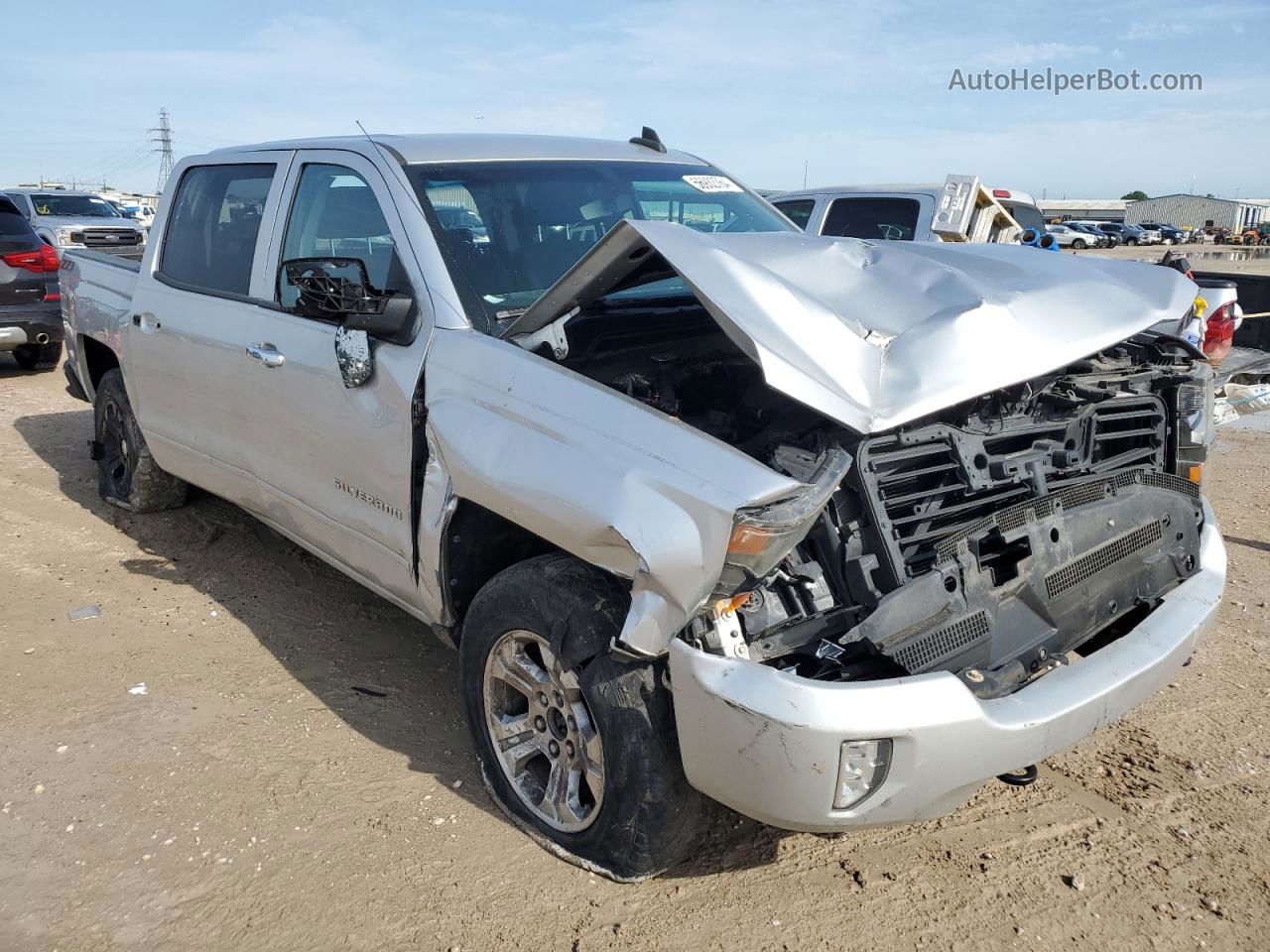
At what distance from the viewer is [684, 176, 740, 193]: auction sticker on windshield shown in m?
4.12

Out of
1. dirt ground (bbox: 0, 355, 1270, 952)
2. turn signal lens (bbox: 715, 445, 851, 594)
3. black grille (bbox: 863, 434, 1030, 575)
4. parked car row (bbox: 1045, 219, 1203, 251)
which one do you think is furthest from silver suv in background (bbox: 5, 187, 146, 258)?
parked car row (bbox: 1045, 219, 1203, 251)

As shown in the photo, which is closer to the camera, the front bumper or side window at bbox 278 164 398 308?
the front bumper

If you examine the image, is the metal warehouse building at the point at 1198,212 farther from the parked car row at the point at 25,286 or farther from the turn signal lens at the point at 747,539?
the turn signal lens at the point at 747,539

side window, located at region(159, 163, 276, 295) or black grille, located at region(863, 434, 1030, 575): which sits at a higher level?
side window, located at region(159, 163, 276, 295)

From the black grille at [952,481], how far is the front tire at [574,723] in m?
0.70

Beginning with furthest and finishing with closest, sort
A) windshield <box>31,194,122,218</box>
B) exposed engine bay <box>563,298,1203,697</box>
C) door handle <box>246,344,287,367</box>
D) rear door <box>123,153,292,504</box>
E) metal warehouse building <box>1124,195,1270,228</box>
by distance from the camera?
metal warehouse building <box>1124,195,1270,228</box> → windshield <box>31,194,122,218</box> → rear door <box>123,153,292,504</box> → door handle <box>246,344,287,367</box> → exposed engine bay <box>563,298,1203,697</box>

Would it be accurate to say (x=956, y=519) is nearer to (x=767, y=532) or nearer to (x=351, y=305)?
(x=767, y=532)

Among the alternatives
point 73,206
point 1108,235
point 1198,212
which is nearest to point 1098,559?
point 73,206

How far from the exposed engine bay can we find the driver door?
59 cm

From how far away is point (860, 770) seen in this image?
224 cm

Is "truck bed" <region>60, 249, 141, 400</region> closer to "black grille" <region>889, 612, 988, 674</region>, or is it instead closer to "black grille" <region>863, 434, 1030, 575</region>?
"black grille" <region>863, 434, 1030, 575</region>

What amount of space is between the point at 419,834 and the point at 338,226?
6.93 ft

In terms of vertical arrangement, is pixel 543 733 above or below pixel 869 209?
below

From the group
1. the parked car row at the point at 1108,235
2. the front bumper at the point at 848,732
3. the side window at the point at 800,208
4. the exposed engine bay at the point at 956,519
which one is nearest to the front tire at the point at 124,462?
the exposed engine bay at the point at 956,519
